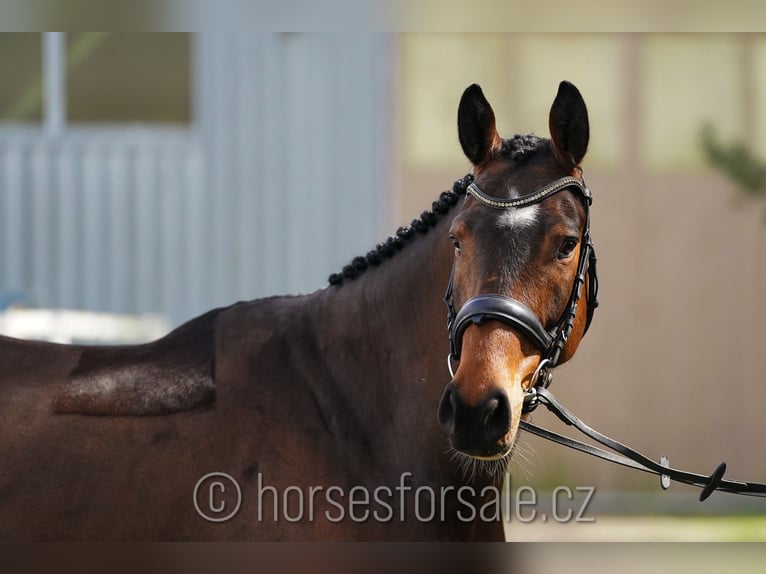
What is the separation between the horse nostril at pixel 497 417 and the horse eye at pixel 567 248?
43 centimetres

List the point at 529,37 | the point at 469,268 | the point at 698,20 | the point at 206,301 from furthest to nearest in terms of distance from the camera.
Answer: the point at 529,37 < the point at 206,301 < the point at 698,20 < the point at 469,268

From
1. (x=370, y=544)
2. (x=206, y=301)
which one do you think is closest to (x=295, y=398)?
(x=370, y=544)

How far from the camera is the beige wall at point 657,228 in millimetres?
8172

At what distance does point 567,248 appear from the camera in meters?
2.57

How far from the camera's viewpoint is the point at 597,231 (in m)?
8.45

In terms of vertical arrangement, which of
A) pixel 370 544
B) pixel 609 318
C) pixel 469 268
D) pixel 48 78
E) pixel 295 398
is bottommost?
pixel 609 318

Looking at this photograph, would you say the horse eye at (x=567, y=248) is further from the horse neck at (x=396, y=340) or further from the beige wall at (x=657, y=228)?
the beige wall at (x=657, y=228)

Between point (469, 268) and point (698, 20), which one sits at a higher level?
point (698, 20)

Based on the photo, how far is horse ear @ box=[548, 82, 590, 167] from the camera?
2672 mm

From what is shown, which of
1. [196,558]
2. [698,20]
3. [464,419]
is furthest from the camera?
[698,20]

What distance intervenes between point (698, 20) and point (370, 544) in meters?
2.56

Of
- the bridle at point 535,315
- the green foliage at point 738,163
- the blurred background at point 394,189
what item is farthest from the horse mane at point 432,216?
the green foliage at point 738,163

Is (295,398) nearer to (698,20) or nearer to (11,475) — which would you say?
(11,475)

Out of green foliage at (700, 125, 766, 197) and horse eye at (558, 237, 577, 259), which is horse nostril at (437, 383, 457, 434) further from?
green foliage at (700, 125, 766, 197)
